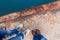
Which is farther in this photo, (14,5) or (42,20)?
(14,5)

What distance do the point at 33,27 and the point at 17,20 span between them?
0.25ft

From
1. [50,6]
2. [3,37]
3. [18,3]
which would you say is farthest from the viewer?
[18,3]

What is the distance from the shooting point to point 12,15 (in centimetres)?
69

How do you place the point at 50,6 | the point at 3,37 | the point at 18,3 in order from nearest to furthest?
the point at 3,37 → the point at 50,6 → the point at 18,3

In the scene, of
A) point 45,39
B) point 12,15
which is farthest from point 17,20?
point 45,39

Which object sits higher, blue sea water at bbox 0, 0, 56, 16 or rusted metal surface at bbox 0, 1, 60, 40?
blue sea water at bbox 0, 0, 56, 16

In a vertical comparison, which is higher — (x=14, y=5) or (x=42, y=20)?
(x=14, y=5)

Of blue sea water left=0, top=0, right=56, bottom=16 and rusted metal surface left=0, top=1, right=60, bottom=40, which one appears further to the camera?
blue sea water left=0, top=0, right=56, bottom=16

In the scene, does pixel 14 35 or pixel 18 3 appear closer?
pixel 14 35

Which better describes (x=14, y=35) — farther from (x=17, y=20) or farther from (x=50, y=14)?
(x=50, y=14)

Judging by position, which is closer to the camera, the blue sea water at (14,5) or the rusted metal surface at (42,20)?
the rusted metal surface at (42,20)

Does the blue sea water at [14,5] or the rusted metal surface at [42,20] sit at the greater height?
the blue sea water at [14,5]

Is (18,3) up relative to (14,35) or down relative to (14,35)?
up

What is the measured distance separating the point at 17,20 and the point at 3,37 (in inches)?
3.9
